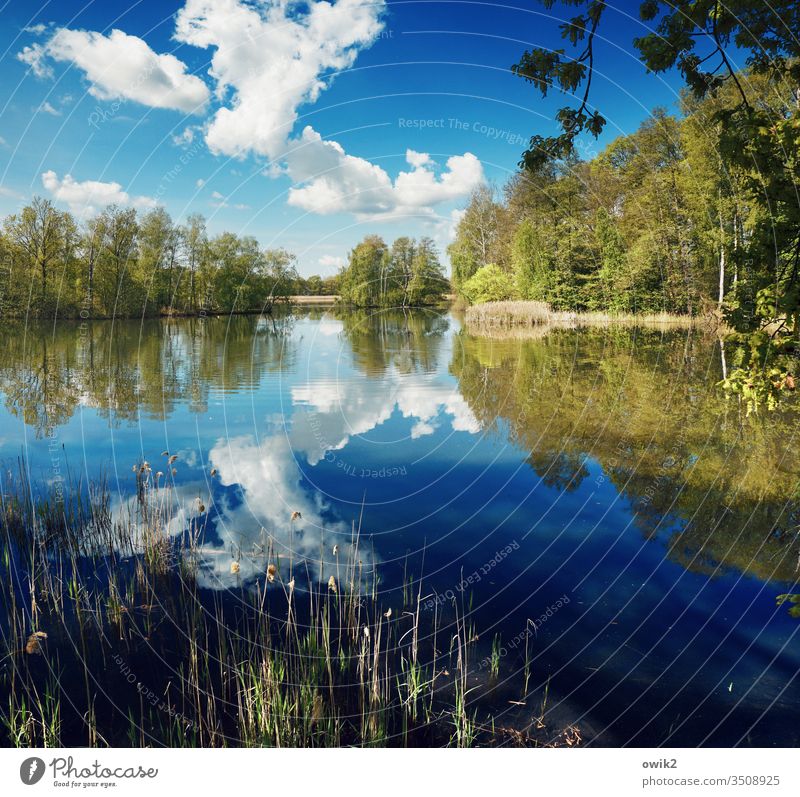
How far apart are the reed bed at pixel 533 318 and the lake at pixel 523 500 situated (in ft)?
74.0

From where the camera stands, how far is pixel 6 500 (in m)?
8.76

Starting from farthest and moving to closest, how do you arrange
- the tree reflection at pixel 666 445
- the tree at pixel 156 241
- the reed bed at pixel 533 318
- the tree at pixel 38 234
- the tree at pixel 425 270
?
1. the reed bed at pixel 533 318
2. the tree at pixel 38 234
3. the tree at pixel 156 241
4. the tree at pixel 425 270
5. the tree reflection at pixel 666 445

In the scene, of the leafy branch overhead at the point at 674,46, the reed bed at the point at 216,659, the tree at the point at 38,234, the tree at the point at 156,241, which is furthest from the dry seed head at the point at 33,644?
the tree at the point at 38,234

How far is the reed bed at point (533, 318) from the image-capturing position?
45.6m

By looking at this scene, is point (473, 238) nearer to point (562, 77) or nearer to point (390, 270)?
point (390, 270)

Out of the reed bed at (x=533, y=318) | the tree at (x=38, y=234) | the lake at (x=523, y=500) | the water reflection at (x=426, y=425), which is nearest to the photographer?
the lake at (x=523, y=500)

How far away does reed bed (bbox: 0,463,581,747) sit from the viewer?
4.67 metres

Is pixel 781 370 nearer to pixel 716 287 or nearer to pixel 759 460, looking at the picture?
pixel 759 460

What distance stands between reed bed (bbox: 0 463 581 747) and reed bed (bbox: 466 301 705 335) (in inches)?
1543

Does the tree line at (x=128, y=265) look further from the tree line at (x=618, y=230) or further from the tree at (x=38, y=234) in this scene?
the tree line at (x=618, y=230)

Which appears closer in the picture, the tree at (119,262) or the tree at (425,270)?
the tree at (425,270)

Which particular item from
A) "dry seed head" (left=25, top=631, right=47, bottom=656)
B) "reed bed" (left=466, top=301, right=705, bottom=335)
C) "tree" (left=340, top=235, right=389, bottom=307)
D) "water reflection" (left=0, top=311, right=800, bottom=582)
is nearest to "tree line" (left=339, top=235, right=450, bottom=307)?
"tree" (left=340, top=235, right=389, bottom=307)

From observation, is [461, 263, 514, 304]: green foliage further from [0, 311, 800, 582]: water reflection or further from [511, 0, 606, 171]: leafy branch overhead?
[511, 0, 606, 171]: leafy branch overhead

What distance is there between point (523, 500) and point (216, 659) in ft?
21.0
